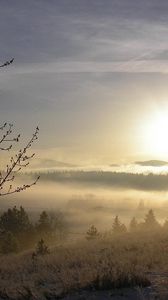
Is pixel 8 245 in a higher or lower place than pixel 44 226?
lower

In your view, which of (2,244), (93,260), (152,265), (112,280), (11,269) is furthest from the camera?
(2,244)

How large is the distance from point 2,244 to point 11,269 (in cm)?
4111

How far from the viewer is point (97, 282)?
14.0 meters

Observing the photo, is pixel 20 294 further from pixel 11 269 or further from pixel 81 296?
pixel 11 269

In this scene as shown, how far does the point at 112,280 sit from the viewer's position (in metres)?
14.0

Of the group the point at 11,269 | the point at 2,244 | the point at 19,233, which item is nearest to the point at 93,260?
the point at 11,269

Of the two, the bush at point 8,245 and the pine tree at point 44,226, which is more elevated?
the pine tree at point 44,226

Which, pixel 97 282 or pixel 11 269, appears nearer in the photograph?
pixel 97 282

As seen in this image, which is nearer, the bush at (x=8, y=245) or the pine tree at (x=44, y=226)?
the bush at (x=8, y=245)

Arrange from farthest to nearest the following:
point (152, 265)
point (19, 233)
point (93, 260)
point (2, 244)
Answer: point (19, 233) → point (2, 244) → point (93, 260) → point (152, 265)

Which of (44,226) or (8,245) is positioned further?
(44,226)

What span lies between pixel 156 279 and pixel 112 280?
1.42 m

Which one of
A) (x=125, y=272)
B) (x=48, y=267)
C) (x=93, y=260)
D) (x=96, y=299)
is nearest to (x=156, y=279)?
(x=125, y=272)

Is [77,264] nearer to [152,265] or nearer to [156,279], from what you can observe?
[152,265]
